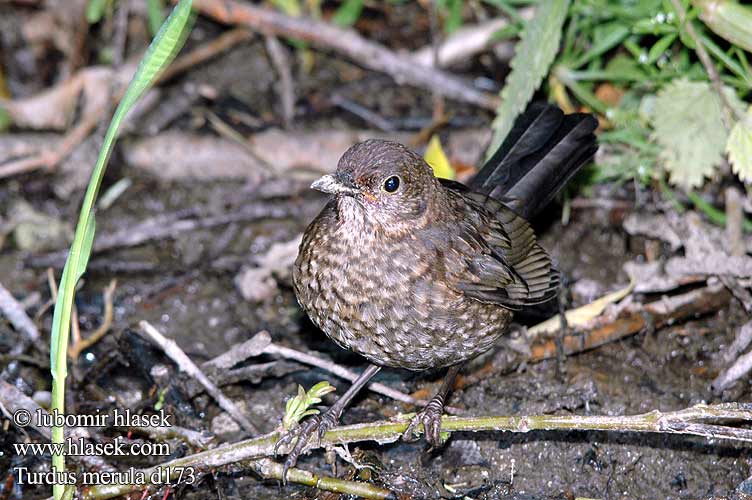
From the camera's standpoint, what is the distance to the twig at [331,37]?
6172 mm

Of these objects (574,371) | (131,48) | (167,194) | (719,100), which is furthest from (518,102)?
(131,48)

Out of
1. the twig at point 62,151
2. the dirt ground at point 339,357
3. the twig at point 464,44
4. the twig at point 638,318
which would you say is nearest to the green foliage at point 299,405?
the dirt ground at point 339,357

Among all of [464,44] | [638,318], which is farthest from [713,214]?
[464,44]

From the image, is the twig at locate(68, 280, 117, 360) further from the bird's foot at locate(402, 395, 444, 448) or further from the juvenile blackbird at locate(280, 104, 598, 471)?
the bird's foot at locate(402, 395, 444, 448)

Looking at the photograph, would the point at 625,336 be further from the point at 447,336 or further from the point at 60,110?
the point at 60,110

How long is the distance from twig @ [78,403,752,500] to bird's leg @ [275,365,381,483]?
0.04 meters

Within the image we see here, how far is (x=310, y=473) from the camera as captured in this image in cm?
392

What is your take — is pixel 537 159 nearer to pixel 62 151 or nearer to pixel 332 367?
pixel 332 367

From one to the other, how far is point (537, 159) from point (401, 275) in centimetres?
124

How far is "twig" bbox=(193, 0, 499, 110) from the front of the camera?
6172 mm

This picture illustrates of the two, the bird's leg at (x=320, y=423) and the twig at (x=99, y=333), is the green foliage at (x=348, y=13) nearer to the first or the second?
the twig at (x=99, y=333)

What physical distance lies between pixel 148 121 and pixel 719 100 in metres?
3.31

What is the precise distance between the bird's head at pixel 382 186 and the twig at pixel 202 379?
91 cm

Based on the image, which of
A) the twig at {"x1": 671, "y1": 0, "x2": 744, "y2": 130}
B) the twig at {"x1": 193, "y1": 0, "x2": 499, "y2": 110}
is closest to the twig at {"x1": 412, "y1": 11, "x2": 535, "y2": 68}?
the twig at {"x1": 193, "y1": 0, "x2": 499, "y2": 110}
